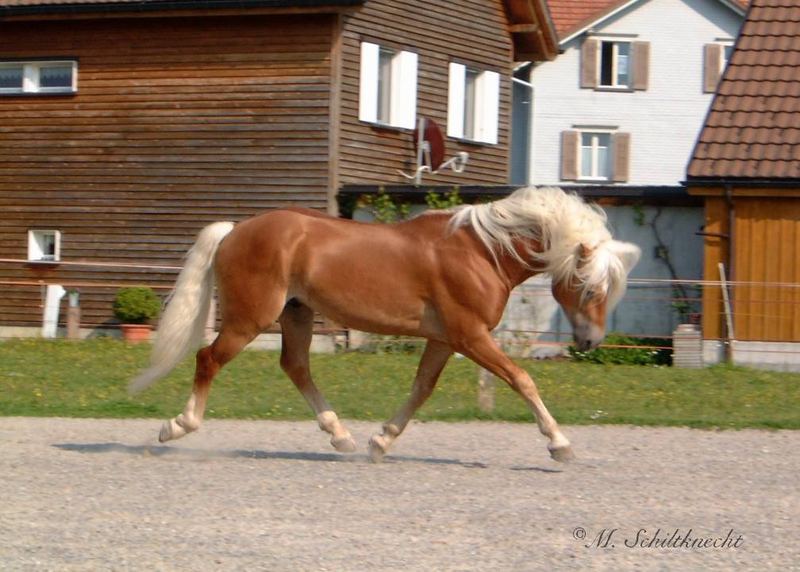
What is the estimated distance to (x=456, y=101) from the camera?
26203mm

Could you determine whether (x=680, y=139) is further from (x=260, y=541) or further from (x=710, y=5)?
(x=260, y=541)

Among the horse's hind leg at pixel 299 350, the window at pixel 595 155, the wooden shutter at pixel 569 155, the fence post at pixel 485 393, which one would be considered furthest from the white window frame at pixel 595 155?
the horse's hind leg at pixel 299 350

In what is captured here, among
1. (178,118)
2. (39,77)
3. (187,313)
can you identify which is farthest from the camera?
(39,77)

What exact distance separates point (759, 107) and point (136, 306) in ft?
32.6

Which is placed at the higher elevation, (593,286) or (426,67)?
(426,67)

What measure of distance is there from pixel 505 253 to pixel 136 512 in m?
3.21

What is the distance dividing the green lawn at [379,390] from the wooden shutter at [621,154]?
71.5ft

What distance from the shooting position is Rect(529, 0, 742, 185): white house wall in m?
40.8

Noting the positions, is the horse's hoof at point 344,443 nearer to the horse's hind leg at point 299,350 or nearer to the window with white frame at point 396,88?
the horse's hind leg at point 299,350

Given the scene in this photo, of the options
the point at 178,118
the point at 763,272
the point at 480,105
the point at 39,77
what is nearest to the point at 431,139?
the point at 480,105

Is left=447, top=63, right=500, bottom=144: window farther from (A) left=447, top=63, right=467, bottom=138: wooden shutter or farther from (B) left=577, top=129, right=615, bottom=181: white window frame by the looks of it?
(B) left=577, top=129, right=615, bottom=181: white window frame

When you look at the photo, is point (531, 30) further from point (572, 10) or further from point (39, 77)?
point (572, 10)

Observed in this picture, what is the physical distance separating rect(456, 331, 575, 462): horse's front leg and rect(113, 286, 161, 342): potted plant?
13.3 m

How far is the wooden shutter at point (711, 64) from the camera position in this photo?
40.4 m
